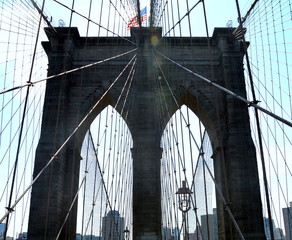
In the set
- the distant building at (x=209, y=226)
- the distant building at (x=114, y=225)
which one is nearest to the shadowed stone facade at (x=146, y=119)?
the distant building at (x=114, y=225)

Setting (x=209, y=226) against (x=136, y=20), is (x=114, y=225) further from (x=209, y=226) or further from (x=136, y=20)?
(x=136, y=20)

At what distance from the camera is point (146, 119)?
1439 cm

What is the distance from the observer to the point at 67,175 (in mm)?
15641

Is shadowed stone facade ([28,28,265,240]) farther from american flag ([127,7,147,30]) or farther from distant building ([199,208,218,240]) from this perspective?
distant building ([199,208,218,240])

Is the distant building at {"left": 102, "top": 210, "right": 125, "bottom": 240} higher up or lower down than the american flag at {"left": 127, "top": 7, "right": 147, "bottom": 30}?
lower down

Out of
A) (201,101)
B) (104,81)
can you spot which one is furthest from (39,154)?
(201,101)

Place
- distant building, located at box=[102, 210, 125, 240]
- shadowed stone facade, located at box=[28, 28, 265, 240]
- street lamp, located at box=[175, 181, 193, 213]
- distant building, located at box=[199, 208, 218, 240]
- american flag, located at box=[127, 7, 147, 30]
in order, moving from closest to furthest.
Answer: street lamp, located at box=[175, 181, 193, 213], distant building, located at box=[102, 210, 125, 240], shadowed stone facade, located at box=[28, 28, 265, 240], american flag, located at box=[127, 7, 147, 30], distant building, located at box=[199, 208, 218, 240]

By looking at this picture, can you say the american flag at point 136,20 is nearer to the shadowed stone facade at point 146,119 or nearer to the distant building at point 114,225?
the shadowed stone facade at point 146,119

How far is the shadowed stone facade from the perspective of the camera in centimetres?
1396

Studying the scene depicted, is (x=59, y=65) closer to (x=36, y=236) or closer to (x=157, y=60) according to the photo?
(x=157, y=60)

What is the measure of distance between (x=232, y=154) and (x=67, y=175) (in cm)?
660

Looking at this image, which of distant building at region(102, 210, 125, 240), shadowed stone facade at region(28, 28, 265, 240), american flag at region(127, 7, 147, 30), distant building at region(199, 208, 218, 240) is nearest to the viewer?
distant building at region(102, 210, 125, 240)

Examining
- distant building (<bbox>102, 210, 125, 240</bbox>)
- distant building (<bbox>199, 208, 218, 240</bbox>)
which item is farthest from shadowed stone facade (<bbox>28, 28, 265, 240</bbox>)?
distant building (<bbox>199, 208, 218, 240</bbox>)

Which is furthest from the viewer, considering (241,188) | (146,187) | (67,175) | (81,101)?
(81,101)
